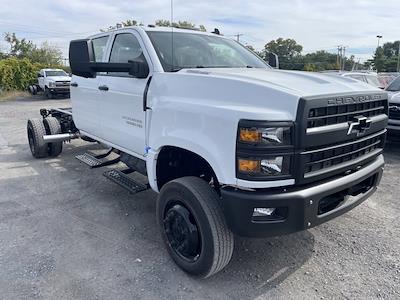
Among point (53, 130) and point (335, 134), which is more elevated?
point (335, 134)

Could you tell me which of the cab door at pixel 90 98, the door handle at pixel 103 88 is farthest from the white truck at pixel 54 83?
the door handle at pixel 103 88

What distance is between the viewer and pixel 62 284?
298 centimetres

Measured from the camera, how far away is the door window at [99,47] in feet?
15.5

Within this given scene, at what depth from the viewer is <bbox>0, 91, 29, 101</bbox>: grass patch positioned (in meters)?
24.3

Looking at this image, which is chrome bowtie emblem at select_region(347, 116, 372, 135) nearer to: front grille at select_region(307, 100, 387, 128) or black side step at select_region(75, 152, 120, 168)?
front grille at select_region(307, 100, 387, 128)

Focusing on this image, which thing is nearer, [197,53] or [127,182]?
[197,53]

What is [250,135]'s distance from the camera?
2.48m

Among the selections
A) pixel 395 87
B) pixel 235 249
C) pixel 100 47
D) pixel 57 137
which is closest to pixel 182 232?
pixel 235 249

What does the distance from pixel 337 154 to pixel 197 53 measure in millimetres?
1870

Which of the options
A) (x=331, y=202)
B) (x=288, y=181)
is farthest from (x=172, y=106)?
(x=331, y=202)

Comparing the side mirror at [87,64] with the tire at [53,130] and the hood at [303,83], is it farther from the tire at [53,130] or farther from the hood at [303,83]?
the tire at [53,130]

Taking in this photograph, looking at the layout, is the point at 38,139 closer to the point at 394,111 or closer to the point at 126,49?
the point at 126,49

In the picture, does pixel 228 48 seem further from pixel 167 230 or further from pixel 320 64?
pixel 320 64

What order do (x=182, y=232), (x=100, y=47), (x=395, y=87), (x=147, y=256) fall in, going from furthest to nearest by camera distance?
1. (x=395, y=87)
2. (x=100, y=47)
3. (x=147, y=256)
4. (x=182, y=232)
